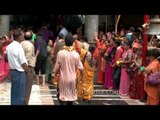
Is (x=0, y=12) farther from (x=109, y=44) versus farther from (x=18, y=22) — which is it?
(x=18, y=22)

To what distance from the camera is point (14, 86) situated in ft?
23.1

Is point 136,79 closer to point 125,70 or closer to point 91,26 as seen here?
point 125,70

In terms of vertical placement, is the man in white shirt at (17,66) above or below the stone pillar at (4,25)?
below

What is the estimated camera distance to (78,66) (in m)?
7.13

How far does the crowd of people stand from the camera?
7.03 meters

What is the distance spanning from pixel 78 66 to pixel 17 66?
101 cm

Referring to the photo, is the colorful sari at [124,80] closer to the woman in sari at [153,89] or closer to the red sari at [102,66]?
the red sari at [102,66]

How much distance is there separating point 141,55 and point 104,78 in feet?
9.89

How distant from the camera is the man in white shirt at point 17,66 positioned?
22.5 feet

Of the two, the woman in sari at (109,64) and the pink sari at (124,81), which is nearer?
the pink sari at (124,81)

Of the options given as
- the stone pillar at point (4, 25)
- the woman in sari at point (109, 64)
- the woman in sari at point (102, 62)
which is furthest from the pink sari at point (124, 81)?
the stone pillar at point (4, 25)
